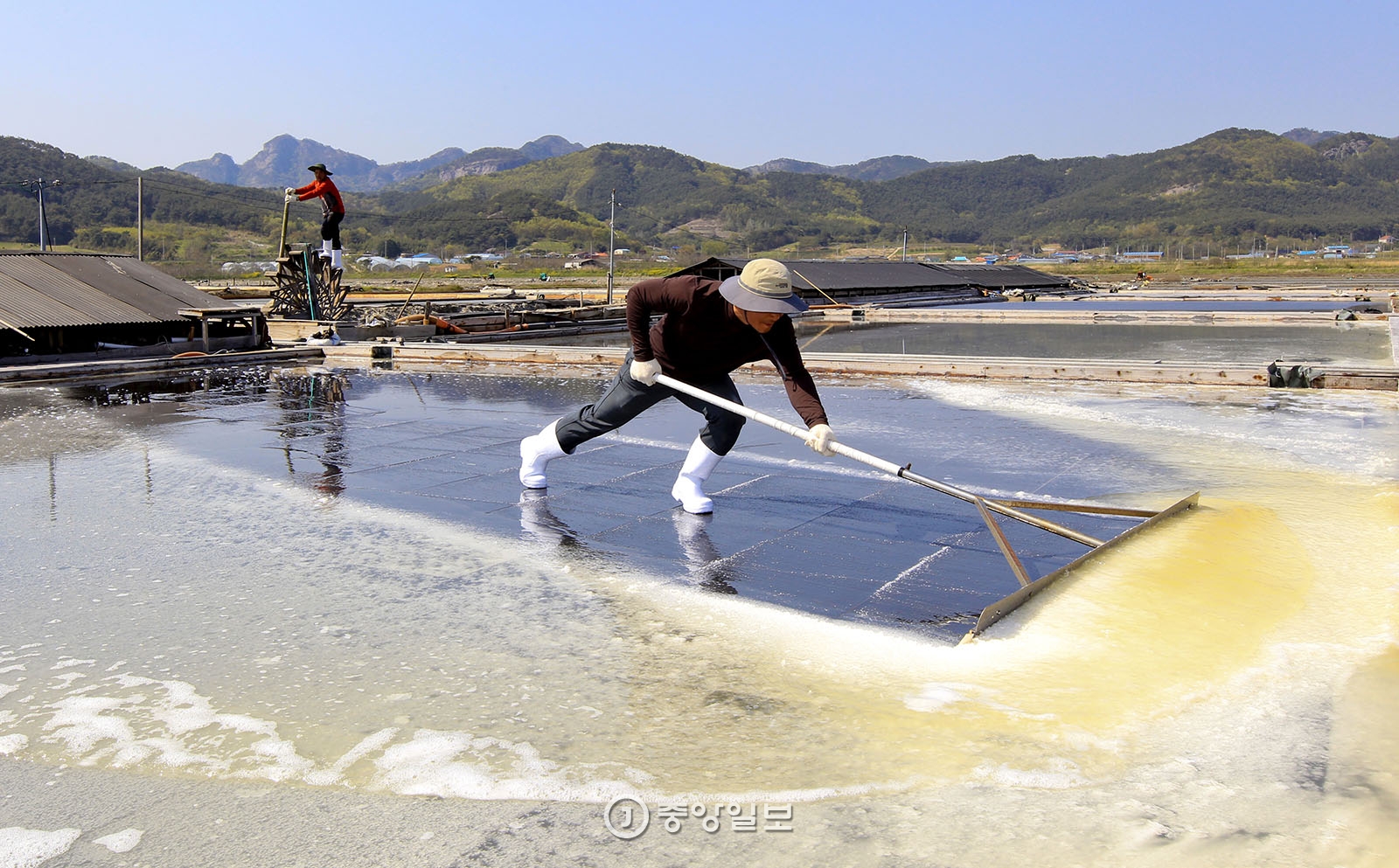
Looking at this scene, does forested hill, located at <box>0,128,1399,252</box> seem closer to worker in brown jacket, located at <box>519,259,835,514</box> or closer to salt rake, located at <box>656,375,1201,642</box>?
worker in brown jacket, located at <box>519,259,835,514</box>

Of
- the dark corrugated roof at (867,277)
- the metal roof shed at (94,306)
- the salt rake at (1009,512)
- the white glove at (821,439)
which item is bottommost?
the salt rake at (1009,512)

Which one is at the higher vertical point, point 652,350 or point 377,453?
point 652,350

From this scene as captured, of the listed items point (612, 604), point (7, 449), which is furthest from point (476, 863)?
point (7, 449)

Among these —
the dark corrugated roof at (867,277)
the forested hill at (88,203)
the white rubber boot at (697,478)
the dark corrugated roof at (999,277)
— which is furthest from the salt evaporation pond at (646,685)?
the forested hill at (88,203)

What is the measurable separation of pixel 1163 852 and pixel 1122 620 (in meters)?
1.71

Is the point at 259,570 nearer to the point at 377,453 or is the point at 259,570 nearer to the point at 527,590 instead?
the point at 527,590

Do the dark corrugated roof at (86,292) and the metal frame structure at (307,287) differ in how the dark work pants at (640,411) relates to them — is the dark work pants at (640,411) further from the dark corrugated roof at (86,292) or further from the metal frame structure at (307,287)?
the metal frame structure at (307,287)

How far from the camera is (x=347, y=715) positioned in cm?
332

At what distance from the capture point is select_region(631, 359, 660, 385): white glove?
576 centimetres

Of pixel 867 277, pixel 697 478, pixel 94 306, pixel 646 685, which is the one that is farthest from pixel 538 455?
pixel 867 277

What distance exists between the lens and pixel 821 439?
511cm

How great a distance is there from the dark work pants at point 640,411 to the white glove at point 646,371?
0.43 feet

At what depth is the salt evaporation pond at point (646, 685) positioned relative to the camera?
2.65 m

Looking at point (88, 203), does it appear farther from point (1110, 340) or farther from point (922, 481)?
point (922, 481)
